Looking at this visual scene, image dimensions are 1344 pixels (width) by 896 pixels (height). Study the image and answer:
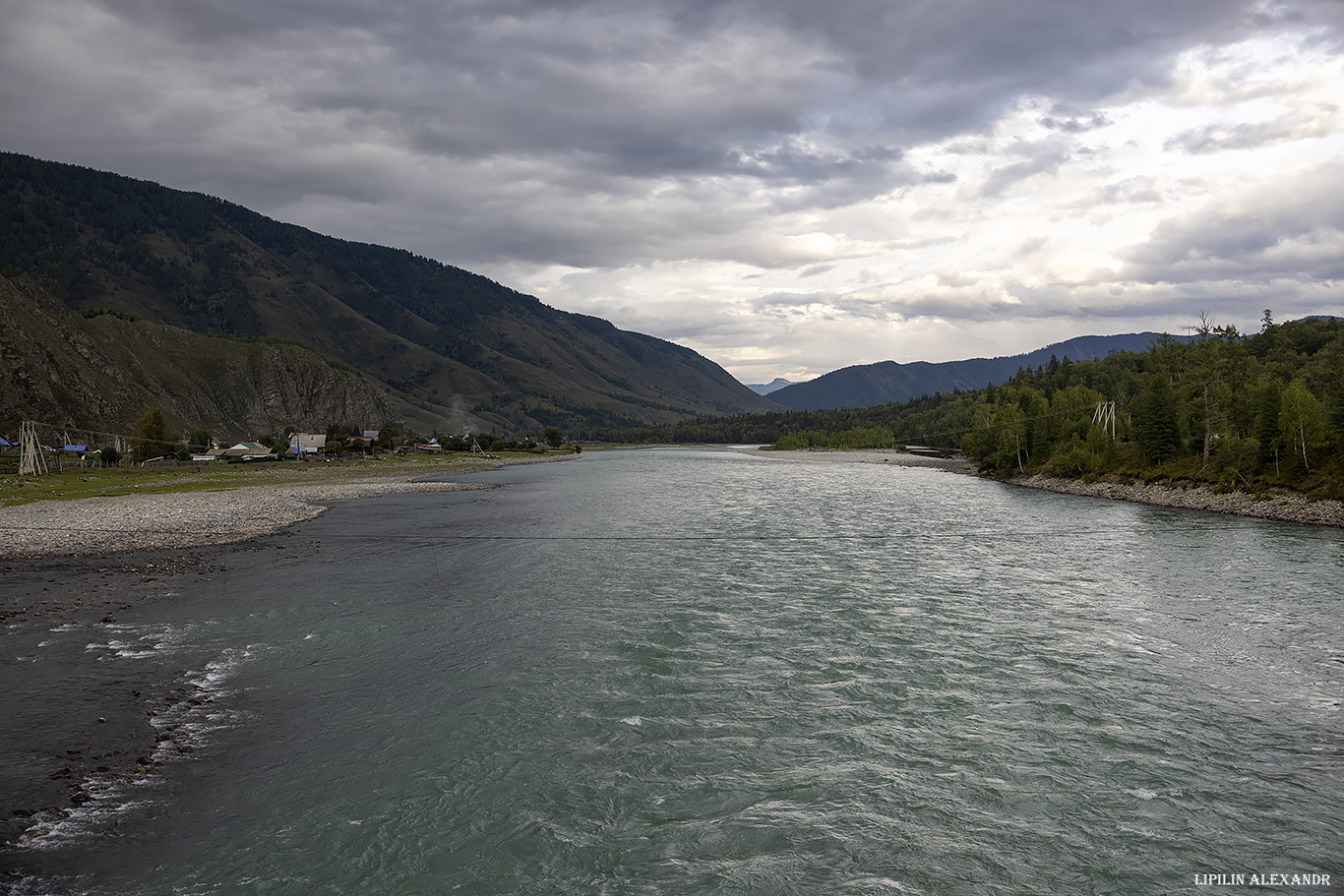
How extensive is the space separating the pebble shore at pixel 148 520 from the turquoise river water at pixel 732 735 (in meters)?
12.9

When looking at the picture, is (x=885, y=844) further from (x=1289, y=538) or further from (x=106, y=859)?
(x=1289, y=538)

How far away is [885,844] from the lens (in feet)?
44.1

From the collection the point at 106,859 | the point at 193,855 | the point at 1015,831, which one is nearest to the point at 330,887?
the point at 193,855

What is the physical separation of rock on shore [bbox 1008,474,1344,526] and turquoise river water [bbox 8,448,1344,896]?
31083 mm

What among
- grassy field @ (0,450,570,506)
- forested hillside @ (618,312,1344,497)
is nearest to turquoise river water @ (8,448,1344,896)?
forested hillside @ (618,312,1344,497)

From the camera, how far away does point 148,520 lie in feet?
186

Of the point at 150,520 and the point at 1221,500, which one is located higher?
the point at 150,520

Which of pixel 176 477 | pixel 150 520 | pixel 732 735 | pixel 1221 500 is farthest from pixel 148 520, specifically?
pixel 1221 500

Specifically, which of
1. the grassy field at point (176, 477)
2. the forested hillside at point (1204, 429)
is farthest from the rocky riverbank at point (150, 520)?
the forested hillside at point (1204, 429)

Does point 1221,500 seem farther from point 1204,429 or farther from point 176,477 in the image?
point 176,477

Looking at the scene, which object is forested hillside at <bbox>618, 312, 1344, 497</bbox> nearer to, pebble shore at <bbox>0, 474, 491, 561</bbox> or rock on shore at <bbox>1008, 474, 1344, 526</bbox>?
rock on shore at <bbox>1008, 474, 1344, 526</bbox>

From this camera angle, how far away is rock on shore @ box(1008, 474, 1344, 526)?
2515 inches

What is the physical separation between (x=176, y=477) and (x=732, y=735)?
381 ft

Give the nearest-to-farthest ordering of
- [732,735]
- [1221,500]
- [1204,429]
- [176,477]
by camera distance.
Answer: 1. [732,735]
2. [1221,500]
3. [1204,429]
4. [176,477]
